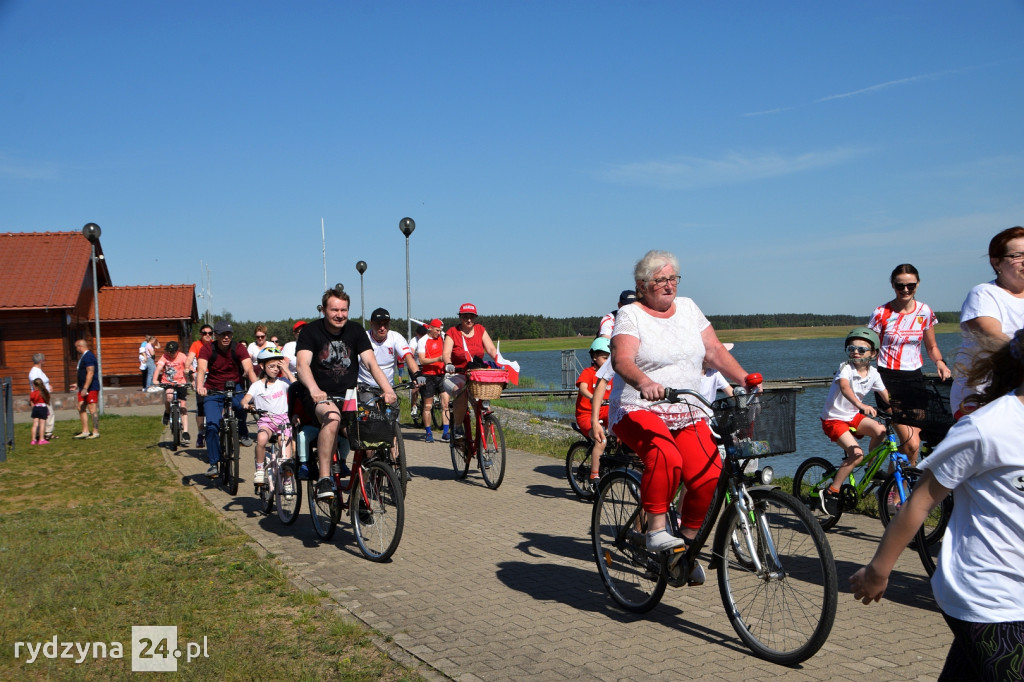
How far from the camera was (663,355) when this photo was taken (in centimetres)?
521

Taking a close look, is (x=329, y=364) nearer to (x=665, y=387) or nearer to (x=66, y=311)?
(x=665, y=387)

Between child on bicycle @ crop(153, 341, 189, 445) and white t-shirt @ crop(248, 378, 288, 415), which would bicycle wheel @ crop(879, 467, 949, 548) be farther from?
child on bicycle @ crop(153, 341, 189, 445)

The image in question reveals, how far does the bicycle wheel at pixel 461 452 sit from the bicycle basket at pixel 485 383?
82cm

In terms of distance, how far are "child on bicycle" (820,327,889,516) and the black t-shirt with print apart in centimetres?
409

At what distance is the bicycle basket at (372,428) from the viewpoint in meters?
6.99

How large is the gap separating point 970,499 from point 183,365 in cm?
1538

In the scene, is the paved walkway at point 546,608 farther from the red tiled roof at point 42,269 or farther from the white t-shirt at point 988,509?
the red tiled roof at point 42,269

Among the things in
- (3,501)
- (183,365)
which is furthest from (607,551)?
(183,365)

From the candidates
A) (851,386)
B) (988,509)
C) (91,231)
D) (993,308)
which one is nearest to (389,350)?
(851,386)

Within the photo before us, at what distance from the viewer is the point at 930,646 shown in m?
4.66

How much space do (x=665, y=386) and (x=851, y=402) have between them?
2.89 meters

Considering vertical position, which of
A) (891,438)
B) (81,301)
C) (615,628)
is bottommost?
(615,628)

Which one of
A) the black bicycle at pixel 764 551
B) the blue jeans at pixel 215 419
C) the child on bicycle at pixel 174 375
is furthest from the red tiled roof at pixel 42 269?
the black bicycle at pixel 764 551

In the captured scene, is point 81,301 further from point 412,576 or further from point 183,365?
point 412,576
